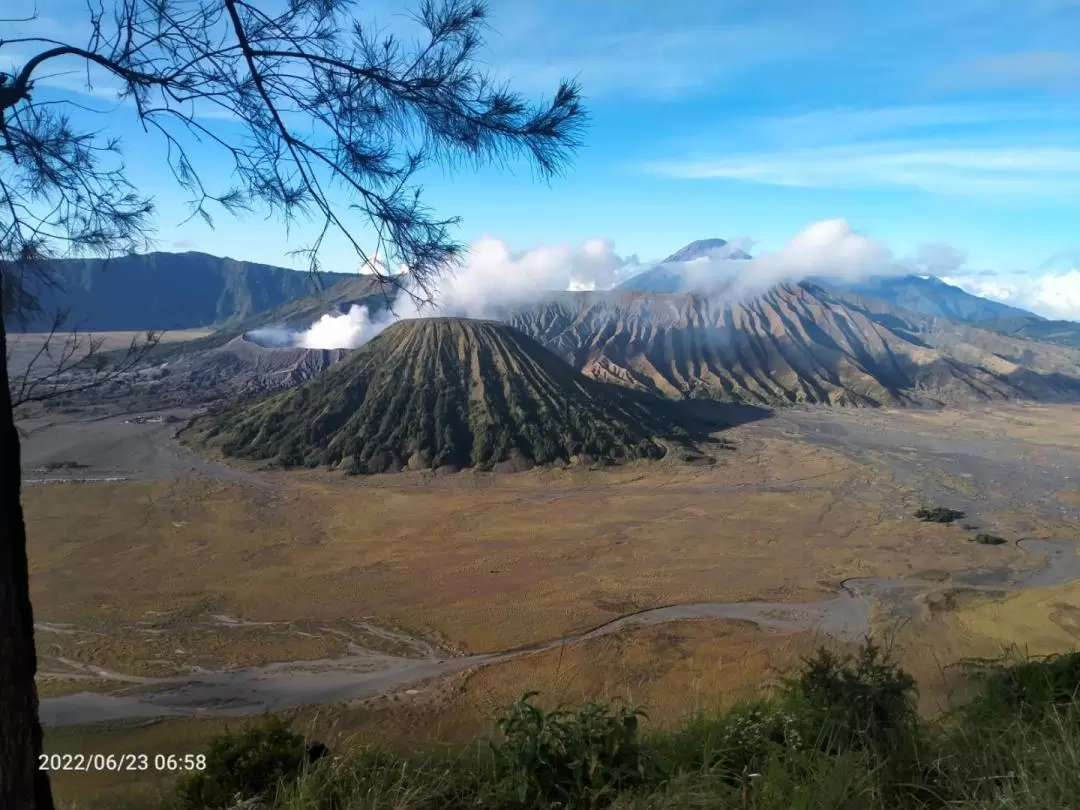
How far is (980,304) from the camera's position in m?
170

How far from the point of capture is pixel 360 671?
483 inches

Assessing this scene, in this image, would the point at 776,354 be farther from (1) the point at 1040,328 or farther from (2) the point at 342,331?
(1) the point at 1040,328

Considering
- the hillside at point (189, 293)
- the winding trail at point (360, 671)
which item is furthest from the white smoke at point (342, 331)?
the winding trail at point (360, 671)

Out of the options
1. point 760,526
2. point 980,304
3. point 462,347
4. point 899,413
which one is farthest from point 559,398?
point 980,304

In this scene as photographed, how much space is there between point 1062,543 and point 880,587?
28.9ft

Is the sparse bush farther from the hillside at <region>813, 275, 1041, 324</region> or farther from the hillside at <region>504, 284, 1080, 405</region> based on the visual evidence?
the hillside at <region>813, 275, 1041, 324</region>

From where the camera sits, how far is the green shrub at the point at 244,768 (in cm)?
278

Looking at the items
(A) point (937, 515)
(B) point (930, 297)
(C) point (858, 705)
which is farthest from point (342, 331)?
(B) point (930, 297)

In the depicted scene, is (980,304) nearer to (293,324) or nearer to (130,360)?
(293,324)

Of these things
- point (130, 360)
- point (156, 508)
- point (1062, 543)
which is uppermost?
point (130, 360)

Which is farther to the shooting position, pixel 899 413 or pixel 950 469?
pixel 899 413

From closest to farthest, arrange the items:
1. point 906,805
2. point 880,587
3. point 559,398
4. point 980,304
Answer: point 906,805 < point 880,587 < point 559,398 < point 980,304

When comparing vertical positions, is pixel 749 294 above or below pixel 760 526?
above

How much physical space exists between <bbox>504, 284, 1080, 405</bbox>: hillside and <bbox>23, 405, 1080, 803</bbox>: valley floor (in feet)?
82.9
